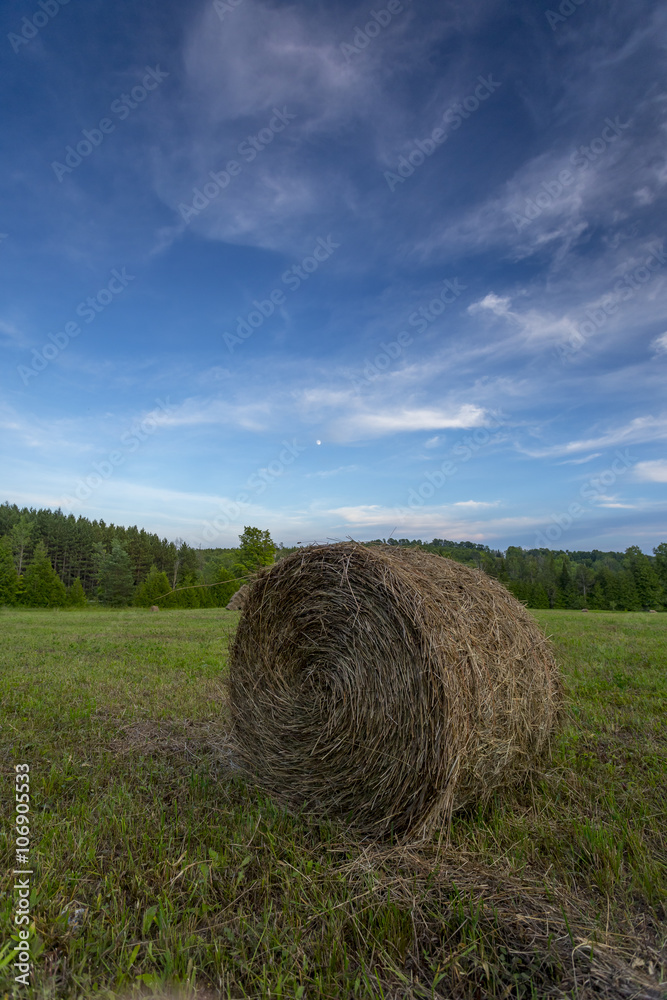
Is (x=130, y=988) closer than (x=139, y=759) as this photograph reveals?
Yes

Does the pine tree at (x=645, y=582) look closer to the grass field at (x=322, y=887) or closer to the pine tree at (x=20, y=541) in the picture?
the grass field at (x=322, y=887)

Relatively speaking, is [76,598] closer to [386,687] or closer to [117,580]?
[117,580]

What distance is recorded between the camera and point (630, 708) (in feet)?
19.9

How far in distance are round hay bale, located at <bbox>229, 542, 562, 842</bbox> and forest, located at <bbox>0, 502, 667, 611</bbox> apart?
30.7 m

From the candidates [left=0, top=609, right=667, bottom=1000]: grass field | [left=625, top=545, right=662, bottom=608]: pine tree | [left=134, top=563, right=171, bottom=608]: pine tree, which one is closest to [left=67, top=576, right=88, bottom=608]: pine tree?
[left=134, top=563, right=171, bottom=608]: pine tree

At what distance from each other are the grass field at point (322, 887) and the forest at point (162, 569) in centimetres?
3106

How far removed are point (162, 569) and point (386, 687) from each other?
83.2m

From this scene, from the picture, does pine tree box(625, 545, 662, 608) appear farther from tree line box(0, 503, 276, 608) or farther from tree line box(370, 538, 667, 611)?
tree line box(0, 503, 276, 608)

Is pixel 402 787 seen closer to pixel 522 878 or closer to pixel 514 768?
pixel 522 878

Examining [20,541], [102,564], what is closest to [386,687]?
[102,564]

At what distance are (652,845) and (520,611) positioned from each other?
193 cm

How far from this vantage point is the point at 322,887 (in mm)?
2779

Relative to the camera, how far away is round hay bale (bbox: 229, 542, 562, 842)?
341cm

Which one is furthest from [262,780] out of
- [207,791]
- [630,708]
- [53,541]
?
[53,541]
